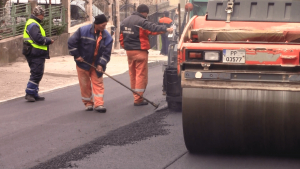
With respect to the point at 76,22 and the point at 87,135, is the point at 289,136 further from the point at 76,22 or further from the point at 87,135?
the point at 76,22

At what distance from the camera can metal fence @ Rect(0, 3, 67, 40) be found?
17.7 metres

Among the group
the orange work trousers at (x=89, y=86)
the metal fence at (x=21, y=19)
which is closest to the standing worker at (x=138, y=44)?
the orange work trousers at (x=89, y=86)

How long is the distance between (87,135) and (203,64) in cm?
224

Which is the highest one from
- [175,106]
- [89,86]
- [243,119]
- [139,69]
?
[139,69]

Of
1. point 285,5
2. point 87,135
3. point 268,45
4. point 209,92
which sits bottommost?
point 87,135

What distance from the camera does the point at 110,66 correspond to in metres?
17.2

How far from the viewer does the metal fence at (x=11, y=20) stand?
57.9ft

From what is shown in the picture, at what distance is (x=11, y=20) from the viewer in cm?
1800

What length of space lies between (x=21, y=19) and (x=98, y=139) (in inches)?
517

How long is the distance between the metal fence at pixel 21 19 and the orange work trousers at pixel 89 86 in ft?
30.0

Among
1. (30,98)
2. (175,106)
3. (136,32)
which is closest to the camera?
(175,106)

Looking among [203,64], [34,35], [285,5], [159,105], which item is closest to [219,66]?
[203,64]

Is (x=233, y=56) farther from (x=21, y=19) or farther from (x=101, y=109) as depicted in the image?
(x=21, y=19)

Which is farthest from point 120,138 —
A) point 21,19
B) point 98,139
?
point 21,19
